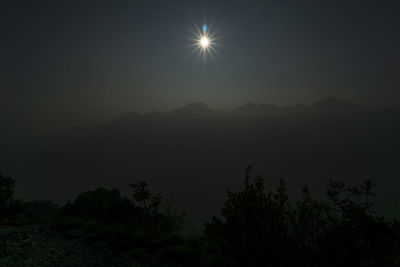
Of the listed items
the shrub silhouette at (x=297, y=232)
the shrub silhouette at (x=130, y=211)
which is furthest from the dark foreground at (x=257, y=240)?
the shrub silhouette at (x=130, y=211)

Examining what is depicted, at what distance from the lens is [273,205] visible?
17.2 ft

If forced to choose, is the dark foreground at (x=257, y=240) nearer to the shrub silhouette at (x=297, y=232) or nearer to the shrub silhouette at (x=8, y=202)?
the shrub silhouette at (x=297, y=232)

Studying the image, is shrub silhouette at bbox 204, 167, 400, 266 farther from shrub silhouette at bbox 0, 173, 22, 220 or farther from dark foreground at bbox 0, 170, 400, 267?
shrub silhouette at bbox 0, 173, 22, 220

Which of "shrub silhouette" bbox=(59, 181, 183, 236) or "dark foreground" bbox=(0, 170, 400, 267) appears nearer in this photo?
"dark foreground" bbox=(0, 170, 400, 267)

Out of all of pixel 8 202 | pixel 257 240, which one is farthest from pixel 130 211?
pixel 8 202

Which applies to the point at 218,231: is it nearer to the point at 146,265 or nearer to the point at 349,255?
the point at 146,265

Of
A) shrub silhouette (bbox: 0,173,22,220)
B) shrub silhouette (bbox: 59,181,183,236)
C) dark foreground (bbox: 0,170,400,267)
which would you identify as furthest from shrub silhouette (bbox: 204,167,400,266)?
shrub silhouette (bbox: 0,173,22,220)

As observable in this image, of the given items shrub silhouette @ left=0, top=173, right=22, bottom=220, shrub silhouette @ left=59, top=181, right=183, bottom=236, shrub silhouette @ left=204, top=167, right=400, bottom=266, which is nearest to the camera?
shrub silhouette @ left=204, top=167, right=400, bottom=266

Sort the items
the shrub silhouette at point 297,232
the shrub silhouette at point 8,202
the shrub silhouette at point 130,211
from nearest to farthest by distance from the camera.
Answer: the shrub silhouette at point 297,232 < the shrub silhouette at point 130,211 < the shrub silhouette at point 8,202

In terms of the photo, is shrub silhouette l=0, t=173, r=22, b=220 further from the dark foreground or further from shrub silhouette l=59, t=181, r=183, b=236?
the dark foreground

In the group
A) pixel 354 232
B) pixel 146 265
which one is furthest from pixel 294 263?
pixel 146 265

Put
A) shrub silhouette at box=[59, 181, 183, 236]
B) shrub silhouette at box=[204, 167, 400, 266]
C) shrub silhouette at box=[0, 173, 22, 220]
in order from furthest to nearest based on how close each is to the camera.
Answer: shrub silhouette at box=[0, 173, 22, 220], shrub silhouette at box=[59, 181, 183, 236], shrub silhouette at box=[204, 167, 400, 266]

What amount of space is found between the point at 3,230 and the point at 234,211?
14659mm

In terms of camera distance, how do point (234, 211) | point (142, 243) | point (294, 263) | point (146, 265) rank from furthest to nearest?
point (142, 243)
point (146, 265)
point (234, 211)
point (294, 263)
